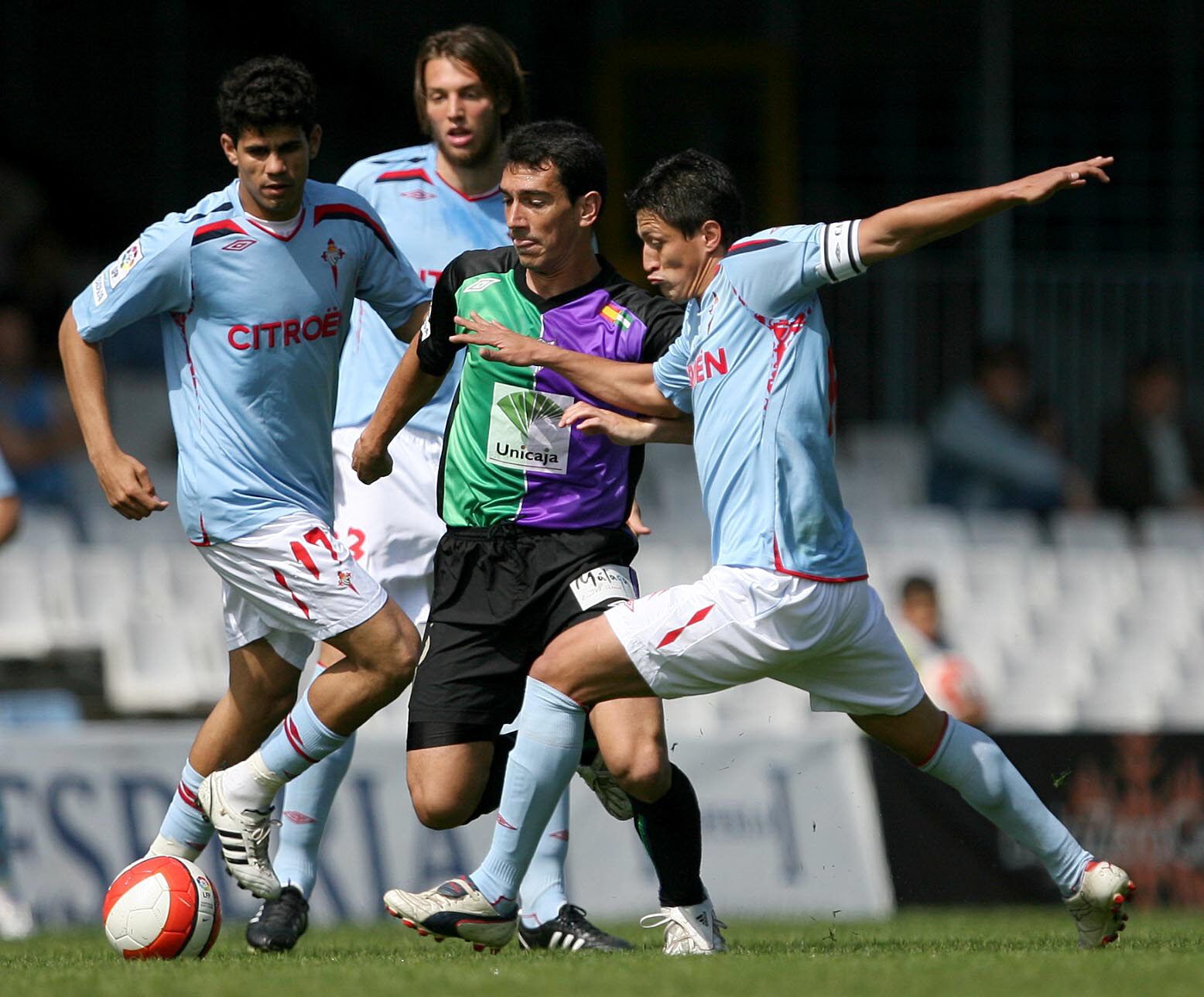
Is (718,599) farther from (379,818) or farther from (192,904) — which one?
(379,818)

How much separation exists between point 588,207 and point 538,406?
23.0 inches

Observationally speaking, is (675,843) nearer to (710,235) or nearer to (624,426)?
(624,426)

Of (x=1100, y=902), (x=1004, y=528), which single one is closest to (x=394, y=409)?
(x=1100, y=902)

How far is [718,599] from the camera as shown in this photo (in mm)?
5020

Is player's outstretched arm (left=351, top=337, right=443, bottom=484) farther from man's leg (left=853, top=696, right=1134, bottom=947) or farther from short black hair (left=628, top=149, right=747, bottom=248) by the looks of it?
Answer: man's leg (left=853, top=696, right=1134, bottom=947)

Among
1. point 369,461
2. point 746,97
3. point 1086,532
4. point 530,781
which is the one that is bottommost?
point 1086,532

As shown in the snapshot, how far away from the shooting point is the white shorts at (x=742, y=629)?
4996 millimetres

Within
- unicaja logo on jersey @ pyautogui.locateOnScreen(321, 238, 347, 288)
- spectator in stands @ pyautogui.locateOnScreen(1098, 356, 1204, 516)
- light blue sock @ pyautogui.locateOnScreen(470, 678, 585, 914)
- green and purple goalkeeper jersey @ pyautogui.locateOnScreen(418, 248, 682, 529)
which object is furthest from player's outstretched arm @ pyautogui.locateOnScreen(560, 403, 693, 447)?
spectator in stands @ pyautogui.locateOnScreen(1098, 356, 1204, 516)

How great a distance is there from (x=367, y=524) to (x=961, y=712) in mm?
4043

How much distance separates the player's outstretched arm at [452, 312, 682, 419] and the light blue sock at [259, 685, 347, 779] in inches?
46.3

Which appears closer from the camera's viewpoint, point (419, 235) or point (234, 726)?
point (234, 726)

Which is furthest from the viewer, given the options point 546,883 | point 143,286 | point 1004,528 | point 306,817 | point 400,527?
point 1004,528

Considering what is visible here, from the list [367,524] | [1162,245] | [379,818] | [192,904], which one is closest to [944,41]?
[1162,245]

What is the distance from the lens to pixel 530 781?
5203mm
